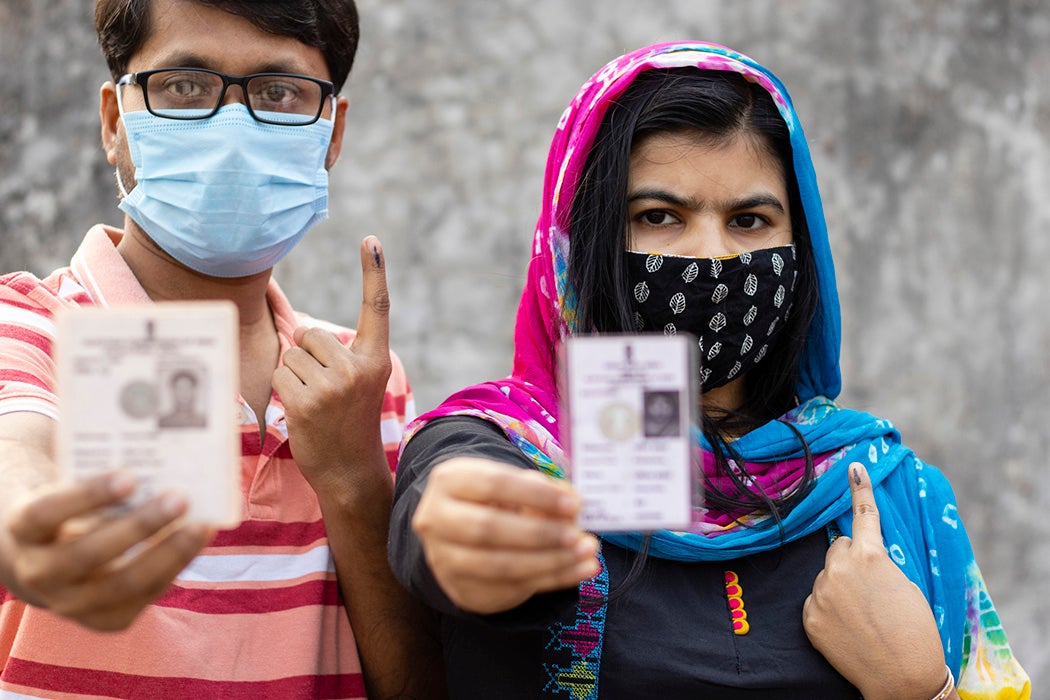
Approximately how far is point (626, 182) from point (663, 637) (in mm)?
923

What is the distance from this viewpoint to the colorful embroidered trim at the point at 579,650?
2104 millimetres

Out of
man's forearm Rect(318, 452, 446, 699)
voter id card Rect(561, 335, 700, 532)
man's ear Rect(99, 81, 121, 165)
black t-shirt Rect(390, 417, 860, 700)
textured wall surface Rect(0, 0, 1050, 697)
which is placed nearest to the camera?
voter id card Rect(561, 335, 700, 532)

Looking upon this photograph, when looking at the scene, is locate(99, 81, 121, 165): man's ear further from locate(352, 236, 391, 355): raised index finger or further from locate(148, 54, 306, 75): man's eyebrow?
locate(352, 236, 391, 355): raised index finger

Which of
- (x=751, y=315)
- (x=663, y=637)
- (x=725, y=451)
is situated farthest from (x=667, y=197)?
(x=663, y=637)

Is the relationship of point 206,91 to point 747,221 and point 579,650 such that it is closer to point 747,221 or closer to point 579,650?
point 747,221

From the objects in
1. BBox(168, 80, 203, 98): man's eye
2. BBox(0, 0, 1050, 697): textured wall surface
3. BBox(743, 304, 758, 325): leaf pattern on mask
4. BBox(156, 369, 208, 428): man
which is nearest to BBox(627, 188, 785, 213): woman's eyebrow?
BBox(743, 304, 758, 325): leaf pattern on mask

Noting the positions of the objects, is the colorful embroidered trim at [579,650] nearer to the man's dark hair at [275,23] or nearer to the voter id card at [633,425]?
the voter id card at [633,425]

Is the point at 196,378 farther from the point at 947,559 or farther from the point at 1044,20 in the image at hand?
the point at 1044,20

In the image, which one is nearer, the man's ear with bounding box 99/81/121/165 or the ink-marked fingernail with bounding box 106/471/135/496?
the ink-marked fingernail with bounding box 106/471/135/496

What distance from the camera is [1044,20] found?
4.52m

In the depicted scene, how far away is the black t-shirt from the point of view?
2084 millimetres

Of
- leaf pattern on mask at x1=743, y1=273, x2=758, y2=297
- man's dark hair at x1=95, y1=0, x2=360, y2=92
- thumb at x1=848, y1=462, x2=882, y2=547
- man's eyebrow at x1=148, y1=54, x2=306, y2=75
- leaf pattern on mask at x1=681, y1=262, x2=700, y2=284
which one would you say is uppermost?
man's dark hair at x1=95, y1=0, x2=360, y2=92

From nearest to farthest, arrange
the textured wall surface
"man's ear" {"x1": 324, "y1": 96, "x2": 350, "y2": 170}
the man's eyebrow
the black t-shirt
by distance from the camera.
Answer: the black t-shirt, the man's eyebrow, "man's ear" {"x1": 324, "y1": 96, "x2": 350, "y2": 170}, the textured wall surface

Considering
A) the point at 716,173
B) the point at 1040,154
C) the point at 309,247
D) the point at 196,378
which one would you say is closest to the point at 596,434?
the point at 196,378
